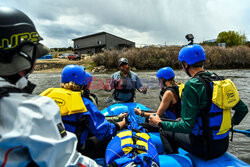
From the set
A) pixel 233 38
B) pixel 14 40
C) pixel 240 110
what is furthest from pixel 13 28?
pixel 233 38

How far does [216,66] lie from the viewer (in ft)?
73.0

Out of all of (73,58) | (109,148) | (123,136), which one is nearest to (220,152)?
(123,136)

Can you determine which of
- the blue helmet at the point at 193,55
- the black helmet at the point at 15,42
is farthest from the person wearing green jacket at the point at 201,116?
the black helmet at the point at 15,42

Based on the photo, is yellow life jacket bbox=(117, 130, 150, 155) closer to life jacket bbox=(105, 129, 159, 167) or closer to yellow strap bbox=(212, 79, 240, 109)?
life jacket bbox=(105, 129, 159, 167)

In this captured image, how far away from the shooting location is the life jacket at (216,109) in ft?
5.53

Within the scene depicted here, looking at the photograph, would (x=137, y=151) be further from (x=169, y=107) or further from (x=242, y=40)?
(x=242, y=40)

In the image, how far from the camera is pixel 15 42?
84 centimetres

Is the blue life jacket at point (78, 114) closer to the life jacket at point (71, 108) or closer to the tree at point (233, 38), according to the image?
the life jacket at point (71, 108)

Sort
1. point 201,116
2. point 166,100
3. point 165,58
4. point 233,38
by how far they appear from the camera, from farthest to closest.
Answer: point 233,38, point 165,58, point 166,100, point 201,116

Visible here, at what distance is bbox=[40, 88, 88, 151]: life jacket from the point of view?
177 centimetres

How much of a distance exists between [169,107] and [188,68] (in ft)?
3.20

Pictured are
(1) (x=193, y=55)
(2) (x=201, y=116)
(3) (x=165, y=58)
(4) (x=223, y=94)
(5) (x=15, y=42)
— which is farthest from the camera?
(3) (x=165, y=58)

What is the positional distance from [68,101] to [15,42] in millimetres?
1041

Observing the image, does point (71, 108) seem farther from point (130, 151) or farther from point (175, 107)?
point (175, 107)
